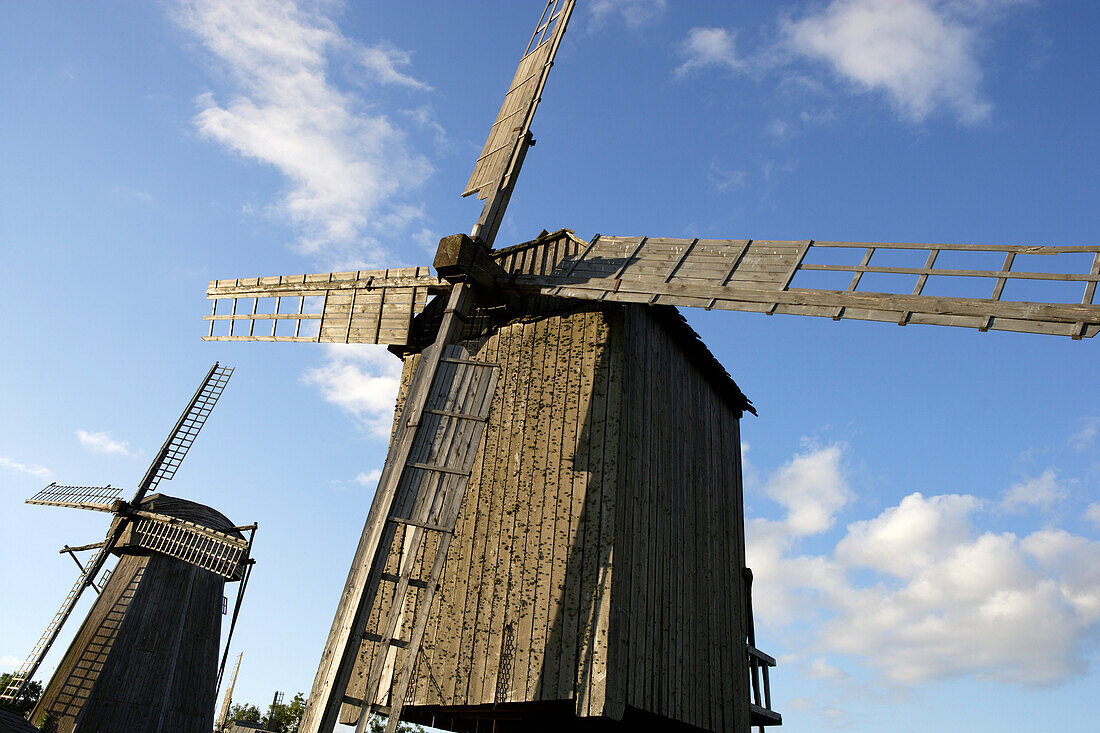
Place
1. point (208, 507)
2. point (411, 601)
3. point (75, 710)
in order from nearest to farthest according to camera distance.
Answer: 1. point (411, 601)
2. point (75, 710)
3. point (208, 507)

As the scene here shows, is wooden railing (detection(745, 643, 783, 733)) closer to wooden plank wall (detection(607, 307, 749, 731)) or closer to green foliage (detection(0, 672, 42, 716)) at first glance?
wooden plank wall (detection(607, 307, 749, 731))

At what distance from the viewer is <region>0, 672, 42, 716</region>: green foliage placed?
52.7 feet

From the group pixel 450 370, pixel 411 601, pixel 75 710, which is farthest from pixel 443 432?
pixel 75 710

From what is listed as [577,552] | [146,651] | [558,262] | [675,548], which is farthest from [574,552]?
[146,651]

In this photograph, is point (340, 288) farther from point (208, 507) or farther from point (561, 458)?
point (208, 507)

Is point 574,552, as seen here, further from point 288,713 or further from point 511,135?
point 288,713

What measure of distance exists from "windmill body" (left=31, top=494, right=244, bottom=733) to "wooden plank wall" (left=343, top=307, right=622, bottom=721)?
301 inches

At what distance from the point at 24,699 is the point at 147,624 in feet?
14.6

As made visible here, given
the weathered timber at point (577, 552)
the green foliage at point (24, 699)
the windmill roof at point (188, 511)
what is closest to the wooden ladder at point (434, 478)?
the weathered timber at point (577, 552)

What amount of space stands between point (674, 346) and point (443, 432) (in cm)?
467

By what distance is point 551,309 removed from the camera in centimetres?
1109

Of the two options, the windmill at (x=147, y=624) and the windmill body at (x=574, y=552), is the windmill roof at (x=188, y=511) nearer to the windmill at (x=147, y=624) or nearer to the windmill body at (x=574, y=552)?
the windmill at (x=147, y=624)

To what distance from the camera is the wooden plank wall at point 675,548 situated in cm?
955

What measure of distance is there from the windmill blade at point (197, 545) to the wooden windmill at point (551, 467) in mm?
6291
